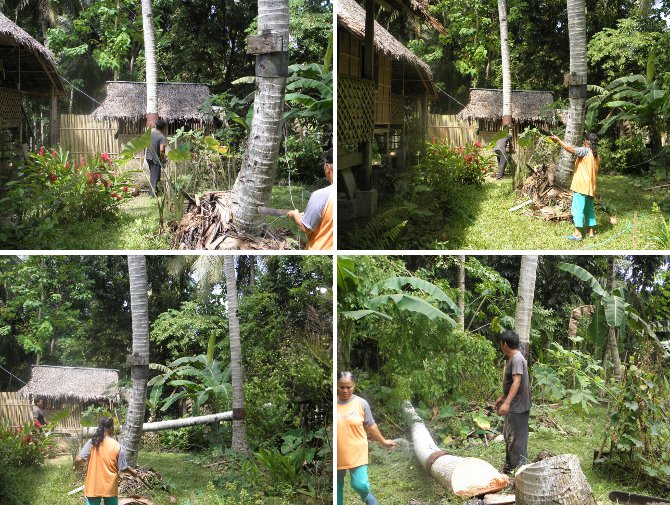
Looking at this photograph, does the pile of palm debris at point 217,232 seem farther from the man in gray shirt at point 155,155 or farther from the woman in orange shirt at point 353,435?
the woman in orange shirt at point 353,435

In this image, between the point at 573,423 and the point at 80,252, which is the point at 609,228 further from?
the point at 80,252

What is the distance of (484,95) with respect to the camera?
4.70m

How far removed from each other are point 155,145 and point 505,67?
2363 millimetres

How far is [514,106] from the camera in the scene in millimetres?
4828

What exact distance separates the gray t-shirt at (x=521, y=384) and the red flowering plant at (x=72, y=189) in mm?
2780

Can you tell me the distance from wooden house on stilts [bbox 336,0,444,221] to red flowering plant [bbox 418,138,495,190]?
0.51 ft

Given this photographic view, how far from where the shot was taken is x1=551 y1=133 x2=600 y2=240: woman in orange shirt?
15.8ft

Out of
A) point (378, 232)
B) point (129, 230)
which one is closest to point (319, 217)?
point (378, 232)

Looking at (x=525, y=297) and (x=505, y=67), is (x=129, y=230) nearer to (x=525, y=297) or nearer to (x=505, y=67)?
(x=505, y=67)

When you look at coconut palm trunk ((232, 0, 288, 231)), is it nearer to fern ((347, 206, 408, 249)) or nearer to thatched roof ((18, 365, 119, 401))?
fern ((347, 206, 408, 249))

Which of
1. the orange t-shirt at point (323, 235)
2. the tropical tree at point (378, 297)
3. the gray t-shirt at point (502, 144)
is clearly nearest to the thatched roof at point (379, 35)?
the gray t-shirt at point (502, 144)

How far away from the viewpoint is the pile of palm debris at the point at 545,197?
4.93 meters

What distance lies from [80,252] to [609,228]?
139 inches

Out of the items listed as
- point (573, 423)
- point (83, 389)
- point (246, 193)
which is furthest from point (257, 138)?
point (573, 423)
